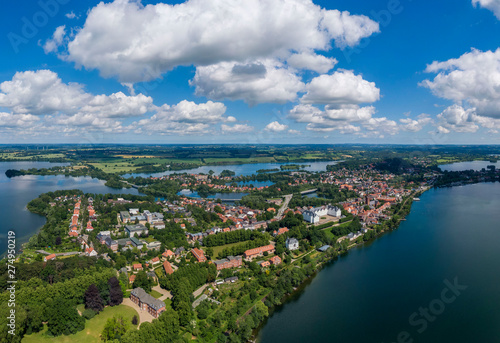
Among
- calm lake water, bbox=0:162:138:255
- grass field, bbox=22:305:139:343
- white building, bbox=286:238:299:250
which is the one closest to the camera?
grass field, bbox=22:305:139:343

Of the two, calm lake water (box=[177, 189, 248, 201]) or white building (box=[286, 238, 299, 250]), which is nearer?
white building (box=[286, 238, 299, 250])

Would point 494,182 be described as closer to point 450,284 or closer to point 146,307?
point 450,284

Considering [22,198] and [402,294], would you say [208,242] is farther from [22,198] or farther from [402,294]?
[22,198]

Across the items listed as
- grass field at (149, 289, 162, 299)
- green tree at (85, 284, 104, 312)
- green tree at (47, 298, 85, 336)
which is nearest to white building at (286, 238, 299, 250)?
grass field at (149, 289, 162, 299)

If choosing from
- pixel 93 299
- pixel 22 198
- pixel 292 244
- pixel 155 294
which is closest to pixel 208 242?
pixel 292 244

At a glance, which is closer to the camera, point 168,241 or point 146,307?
point 146,307

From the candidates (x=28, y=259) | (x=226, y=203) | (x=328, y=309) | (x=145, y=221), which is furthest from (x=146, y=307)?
(x=226, y=203)

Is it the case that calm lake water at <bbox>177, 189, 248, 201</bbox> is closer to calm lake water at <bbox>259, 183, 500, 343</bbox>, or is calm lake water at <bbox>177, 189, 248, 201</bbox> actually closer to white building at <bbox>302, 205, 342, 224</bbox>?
white building at <bbox>302, 205, 342, 224</bbox>
